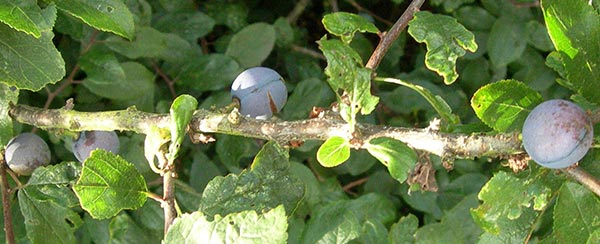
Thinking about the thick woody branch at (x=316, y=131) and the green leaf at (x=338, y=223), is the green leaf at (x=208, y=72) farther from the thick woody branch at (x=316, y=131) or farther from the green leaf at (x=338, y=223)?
the thick woody branch at (x=316, y=131)

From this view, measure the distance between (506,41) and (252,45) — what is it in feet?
2.18

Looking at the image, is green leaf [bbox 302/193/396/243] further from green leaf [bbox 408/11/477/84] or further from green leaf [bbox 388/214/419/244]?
green leaf [bbox 408/11/477/84]

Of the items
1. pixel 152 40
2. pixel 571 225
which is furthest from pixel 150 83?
pixel 571 225

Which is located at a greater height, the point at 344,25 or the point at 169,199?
the point at 344,25

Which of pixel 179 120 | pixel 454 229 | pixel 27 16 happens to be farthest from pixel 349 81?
pixel 454 229

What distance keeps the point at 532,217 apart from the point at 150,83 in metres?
0.97

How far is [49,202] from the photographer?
1.32 meters

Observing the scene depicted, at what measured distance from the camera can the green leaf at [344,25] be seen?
3.88 feet

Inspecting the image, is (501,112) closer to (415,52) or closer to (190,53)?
(190,53)

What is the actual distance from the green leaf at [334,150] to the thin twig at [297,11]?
49.0 inches

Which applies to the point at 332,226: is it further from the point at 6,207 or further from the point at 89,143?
the point at 6,207

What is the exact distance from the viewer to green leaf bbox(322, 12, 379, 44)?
118cm

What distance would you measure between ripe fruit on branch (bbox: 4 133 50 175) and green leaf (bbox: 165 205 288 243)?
591mm

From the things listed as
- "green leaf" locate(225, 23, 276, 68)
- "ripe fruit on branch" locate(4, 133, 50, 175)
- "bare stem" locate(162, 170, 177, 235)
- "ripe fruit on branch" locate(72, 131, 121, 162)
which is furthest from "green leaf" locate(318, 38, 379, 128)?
"green leaf" locate(225, 23, 276, 68)
